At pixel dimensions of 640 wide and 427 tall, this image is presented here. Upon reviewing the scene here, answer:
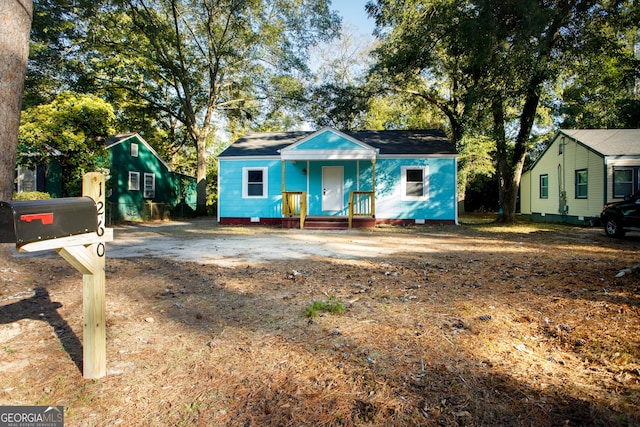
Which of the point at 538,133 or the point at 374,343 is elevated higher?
the point at 538,133

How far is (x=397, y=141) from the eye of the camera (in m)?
17.1

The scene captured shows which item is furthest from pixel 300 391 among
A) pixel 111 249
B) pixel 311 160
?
pixel 311 160

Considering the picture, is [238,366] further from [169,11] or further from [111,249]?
[169,11]

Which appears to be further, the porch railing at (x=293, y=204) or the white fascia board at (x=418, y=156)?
the white fascia board at (x=418, y=156)

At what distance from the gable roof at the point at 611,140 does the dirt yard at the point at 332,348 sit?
12116 millimetres

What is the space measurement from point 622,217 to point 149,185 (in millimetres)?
21032

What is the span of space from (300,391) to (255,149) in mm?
15178

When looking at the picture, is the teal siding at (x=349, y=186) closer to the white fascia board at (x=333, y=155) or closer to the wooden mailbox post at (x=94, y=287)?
the white fascia board at (x=333, y=155)

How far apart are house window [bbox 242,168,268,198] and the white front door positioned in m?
2.57

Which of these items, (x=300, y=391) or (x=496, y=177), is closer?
(x=300, y=391)

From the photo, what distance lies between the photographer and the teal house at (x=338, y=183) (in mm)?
15414

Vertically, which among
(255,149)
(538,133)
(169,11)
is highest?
(169,11)

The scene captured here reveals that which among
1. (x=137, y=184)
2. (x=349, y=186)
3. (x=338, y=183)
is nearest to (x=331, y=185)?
(x=338, y=183)

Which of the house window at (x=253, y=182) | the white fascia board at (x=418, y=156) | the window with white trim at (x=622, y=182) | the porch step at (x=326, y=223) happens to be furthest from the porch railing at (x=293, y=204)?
the window with white trim at (x=622, y=182)
